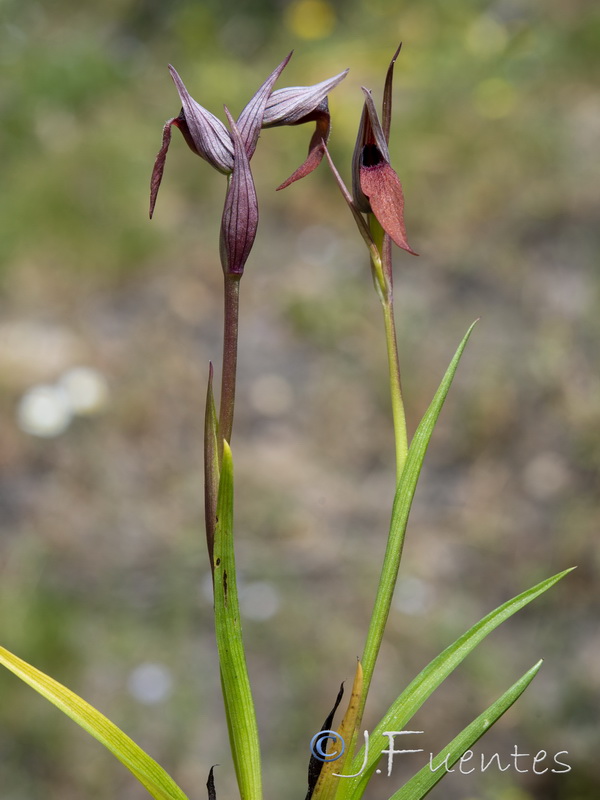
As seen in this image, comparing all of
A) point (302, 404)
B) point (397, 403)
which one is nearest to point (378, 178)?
point (397, 403)

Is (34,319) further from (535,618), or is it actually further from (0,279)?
(535,618)

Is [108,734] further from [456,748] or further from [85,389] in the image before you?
[85,389]

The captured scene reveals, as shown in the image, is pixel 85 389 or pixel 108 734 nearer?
pixel 108 734

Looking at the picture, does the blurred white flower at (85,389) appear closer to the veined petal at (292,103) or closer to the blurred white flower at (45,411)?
the blurred white flower at (45,411)

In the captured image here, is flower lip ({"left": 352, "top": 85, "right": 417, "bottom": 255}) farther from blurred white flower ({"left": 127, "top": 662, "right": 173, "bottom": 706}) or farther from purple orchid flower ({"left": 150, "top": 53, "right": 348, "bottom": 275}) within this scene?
blurred white flower ({"left": 127, "top": 662, "right": 173, "bottom": 706})

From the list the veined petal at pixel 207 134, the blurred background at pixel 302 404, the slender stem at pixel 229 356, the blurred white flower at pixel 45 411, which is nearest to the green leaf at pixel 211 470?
the slender stem at pixel 229 356

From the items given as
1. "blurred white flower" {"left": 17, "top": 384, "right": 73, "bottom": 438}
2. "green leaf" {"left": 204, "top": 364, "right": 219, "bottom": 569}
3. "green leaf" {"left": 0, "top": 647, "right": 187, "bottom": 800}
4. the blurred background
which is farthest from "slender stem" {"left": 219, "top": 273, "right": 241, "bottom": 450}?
"blurred white flower" {"left": 17, "top": 384, "right": 73, "bottom": 438}
